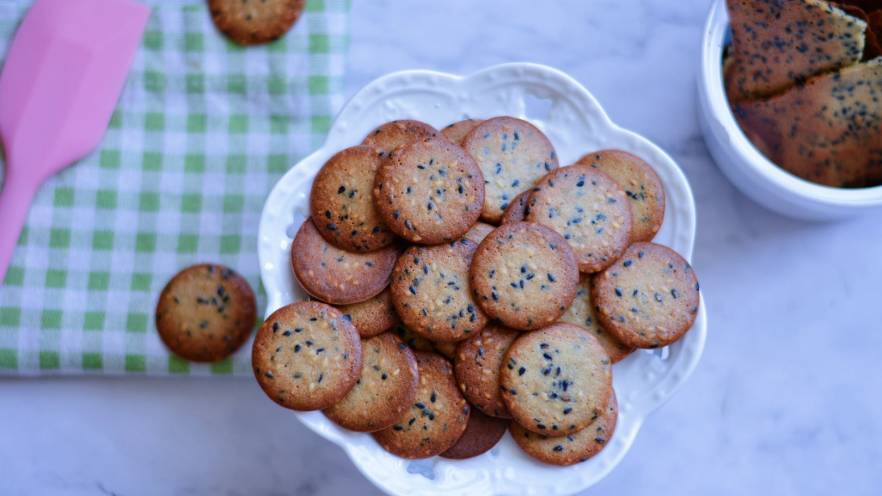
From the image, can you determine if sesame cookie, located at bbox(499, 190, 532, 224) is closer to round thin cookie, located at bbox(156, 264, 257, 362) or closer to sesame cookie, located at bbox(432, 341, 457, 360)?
sesame cookie, located at bbox(432, 341, 457, 360)

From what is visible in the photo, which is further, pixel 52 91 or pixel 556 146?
pixel 52 91

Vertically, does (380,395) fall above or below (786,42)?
below

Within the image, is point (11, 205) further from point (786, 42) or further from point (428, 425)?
point (786, 42)

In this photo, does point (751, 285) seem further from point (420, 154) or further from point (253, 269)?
point (253, 269)

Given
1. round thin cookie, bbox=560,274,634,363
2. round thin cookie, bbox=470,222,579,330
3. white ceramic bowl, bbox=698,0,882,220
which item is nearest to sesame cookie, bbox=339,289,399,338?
round thin cookie, bbox=470,222,579,330

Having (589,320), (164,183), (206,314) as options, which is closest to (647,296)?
(589,320)

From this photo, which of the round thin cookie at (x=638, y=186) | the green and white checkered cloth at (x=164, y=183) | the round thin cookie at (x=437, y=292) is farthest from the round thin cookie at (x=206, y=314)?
the round thin cookie at (x=638, y=186)

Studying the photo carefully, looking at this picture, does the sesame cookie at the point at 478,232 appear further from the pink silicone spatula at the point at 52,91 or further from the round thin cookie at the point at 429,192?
the pink silicone spatula at the point at 52,91
